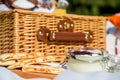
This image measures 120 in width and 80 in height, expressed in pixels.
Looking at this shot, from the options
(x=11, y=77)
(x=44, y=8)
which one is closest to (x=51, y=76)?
(x=11, y=77)

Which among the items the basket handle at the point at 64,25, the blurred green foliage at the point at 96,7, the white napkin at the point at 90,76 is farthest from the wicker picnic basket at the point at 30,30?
the blurred green foliage at the point at 96,7

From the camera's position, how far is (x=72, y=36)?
1263mm

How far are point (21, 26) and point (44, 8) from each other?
207 mm

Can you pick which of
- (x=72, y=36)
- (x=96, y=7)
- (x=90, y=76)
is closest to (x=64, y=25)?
(x=72, y=36)

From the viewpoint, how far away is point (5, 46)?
1.25 meters

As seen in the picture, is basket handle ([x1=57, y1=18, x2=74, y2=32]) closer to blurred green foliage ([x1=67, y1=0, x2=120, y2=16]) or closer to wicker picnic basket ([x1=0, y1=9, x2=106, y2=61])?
wicker picnic basket ([x1=0, y1=9, x2=106, y2=61])

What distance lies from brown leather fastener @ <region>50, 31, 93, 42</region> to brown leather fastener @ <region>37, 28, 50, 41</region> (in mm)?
18

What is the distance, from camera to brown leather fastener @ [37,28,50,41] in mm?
1209

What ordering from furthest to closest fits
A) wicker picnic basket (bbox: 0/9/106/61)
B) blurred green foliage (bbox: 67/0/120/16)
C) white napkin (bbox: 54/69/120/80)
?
blurred green foliage (bbox: 67/0/120/16), wicker picnic basket (bbox: 0/9/106/61), white napkin (bbox: 54/69/120/80)

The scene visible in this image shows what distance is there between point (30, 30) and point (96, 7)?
4.85 metres

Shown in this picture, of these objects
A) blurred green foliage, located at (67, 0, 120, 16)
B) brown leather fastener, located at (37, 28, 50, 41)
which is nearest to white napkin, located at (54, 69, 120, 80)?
brown leather fastener, located at (37, 28, 50, 41)

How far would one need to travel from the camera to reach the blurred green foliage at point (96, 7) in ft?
19.4

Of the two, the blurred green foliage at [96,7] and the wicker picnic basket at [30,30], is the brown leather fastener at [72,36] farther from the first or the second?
the blurred green foliage at [96,7]

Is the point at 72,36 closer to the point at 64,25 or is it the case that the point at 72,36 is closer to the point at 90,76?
the point at 64,25
